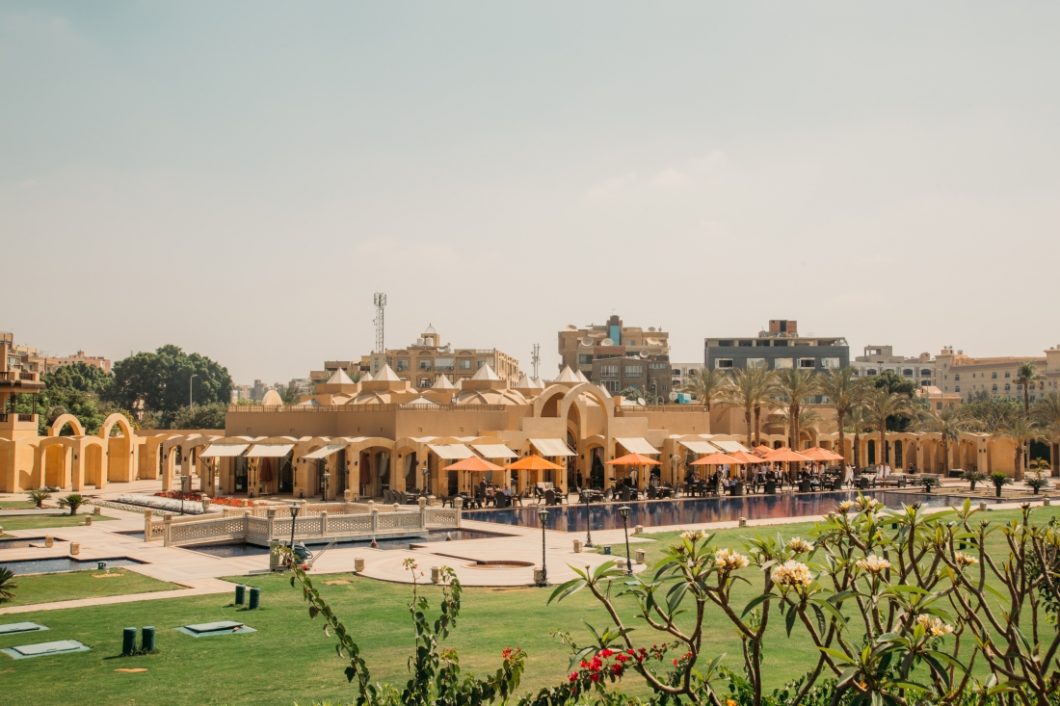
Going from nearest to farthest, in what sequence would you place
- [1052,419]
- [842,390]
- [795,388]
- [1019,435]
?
[795,388] < [842,390] < [1019,435] < [1052,419]

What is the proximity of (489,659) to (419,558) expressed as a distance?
11.7m

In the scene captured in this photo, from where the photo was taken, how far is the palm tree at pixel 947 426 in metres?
60.7

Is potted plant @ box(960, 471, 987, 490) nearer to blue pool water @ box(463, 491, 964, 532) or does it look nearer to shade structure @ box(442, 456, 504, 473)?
blue pool water @ box(463, 491, 964, 532)

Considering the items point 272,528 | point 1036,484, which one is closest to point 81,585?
point 272,528

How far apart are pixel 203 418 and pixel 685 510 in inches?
2248

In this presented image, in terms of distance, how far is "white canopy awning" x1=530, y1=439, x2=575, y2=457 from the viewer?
4575 centimetres

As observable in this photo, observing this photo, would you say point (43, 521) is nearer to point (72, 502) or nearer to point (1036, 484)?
point (72, 502)

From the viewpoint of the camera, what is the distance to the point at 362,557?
86.6 feet

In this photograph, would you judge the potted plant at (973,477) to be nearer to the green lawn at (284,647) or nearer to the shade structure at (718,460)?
the shade structure at (718,460)

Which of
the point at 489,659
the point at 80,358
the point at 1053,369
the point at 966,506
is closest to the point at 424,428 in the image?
the point at 489,659

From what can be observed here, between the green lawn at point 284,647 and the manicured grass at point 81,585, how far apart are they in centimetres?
207

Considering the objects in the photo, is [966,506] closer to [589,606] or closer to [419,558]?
[589,606]

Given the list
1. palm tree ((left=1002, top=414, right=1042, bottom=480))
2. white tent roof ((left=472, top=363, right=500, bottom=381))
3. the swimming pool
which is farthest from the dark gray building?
the swimming pool

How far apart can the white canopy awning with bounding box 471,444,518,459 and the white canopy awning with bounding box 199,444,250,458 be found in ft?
35.1
